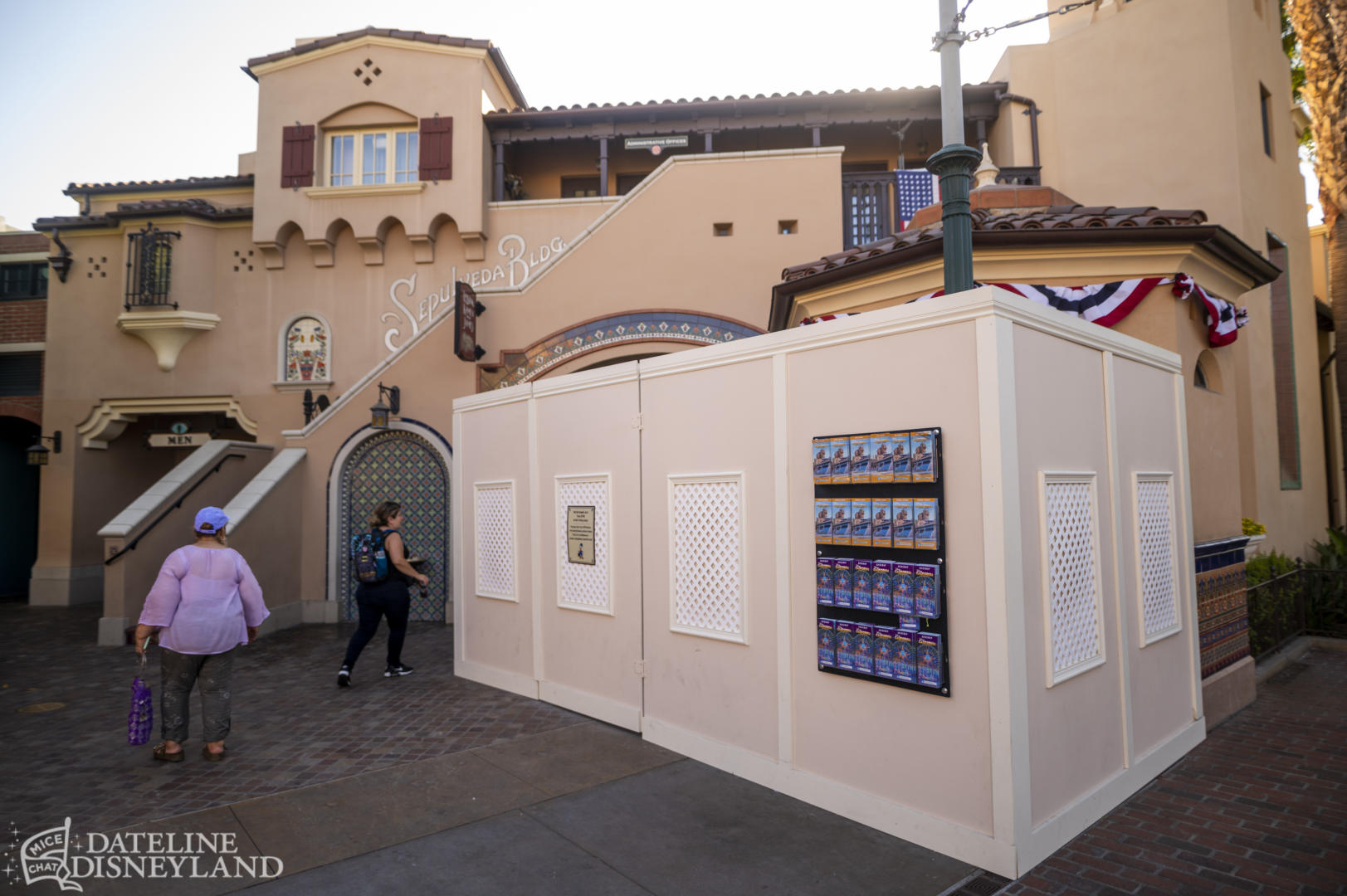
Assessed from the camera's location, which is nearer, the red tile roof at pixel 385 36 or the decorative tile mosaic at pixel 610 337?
the decorative tile mosaic at pixel 610 337

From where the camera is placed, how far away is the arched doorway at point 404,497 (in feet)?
41.3

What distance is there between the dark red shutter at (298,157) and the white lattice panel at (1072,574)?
15361 millimetres

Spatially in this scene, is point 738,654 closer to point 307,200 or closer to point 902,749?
point 902,749

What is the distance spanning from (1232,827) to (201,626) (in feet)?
22.9

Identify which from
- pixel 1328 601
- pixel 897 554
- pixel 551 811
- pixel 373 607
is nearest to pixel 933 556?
pixel 897 554

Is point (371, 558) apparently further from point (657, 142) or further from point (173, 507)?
point (657, 142)

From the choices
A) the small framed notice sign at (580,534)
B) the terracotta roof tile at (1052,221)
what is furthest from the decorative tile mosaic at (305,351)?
the terracotta roof tile at (1052,221)

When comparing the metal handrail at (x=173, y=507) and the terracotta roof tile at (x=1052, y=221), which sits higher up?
the terracotta roof tile at (x=1052, y=221)

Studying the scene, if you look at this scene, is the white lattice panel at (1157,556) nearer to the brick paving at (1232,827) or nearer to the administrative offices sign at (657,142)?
the brick paving at (1232,827)

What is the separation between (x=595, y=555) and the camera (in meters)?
6.79

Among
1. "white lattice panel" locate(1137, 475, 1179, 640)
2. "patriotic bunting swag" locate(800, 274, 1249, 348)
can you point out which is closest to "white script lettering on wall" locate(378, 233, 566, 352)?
"patriotic bunting swag" locate(800, 274, 1249, 348)

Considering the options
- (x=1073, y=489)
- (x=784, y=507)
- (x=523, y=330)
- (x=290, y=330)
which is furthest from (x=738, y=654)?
(x=290, y=330)

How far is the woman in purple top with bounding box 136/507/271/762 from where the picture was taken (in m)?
5.71

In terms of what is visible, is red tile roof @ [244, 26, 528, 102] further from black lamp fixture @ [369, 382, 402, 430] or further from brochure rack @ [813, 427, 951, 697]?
brochure rack @ [813, 427, 951, 697]
